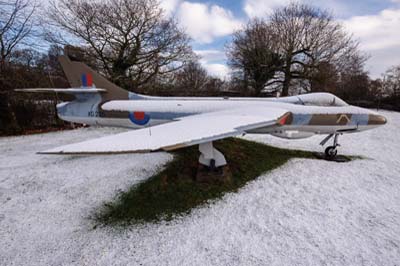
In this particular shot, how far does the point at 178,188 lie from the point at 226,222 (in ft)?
4.79

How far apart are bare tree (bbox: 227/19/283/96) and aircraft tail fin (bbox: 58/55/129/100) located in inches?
626

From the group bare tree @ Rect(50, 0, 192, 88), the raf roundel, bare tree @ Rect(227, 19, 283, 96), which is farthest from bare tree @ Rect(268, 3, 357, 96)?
the raf roundel

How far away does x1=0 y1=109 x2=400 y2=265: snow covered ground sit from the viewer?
2445 millimetres

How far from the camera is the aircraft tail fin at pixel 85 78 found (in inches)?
242

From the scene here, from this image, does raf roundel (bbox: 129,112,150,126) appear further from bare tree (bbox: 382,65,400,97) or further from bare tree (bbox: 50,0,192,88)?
bare tree (bbox: 382,65,400,97)

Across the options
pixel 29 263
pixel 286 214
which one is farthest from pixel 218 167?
pixel 29 263

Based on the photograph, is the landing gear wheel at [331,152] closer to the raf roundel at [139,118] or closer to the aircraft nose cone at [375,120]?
the aircraft nose cone at [375,120]

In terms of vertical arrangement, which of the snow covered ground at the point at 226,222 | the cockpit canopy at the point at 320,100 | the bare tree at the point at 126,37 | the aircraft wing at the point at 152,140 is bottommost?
the snow covered ground at the point at 226,222

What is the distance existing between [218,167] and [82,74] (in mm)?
5334

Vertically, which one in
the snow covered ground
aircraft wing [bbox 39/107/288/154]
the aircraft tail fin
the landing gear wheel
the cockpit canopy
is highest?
the aircraft tail fin

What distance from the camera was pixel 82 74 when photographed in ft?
20.2

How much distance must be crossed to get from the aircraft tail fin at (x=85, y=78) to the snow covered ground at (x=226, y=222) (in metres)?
2.51

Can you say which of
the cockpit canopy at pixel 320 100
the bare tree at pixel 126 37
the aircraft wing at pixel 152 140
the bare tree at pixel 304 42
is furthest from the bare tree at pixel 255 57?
the aircraft wing at pixel 152 140

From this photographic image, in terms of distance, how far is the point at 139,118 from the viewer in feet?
18.3
